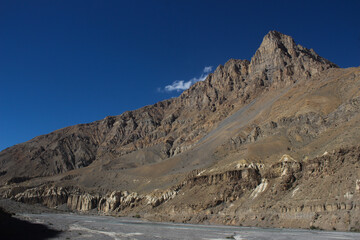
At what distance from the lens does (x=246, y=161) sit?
73.4 meters

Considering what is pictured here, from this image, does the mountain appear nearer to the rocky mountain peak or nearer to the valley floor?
the rocky mountain peak

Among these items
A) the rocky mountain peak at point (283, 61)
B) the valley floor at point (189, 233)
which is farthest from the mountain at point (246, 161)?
the valley floor at point (189, 233)

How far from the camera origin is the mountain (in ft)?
160

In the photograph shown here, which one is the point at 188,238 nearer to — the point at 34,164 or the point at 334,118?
the point at 334,118

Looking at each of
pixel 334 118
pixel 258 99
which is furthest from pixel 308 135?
pixel 258 99

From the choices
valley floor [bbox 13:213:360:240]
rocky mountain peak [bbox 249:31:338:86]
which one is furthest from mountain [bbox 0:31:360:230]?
valley floor [bbox 13:213:360:240]

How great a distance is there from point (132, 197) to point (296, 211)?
66178mm

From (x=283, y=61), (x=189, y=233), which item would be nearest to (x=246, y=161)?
(x=189, y=233)

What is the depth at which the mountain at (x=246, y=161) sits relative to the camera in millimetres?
48625

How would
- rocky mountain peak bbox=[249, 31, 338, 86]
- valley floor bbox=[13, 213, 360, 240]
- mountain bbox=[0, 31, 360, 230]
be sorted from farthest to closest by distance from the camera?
1. rocky mountain peak bbox=[249, 31, 338, 86]
2. mountain bbox=[0, 31, 360, 230]
3. valley floor bbox=[13, 213, 360, 240]

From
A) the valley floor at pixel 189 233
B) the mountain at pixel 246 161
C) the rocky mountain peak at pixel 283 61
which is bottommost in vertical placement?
the valley floor at pixel 189 233

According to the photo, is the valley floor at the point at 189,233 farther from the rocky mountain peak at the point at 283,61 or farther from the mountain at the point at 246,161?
the rocky mountain peak at the point at 283,61

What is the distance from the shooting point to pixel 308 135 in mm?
81250

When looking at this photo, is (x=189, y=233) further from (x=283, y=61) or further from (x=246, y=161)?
(x=283, y=61)
